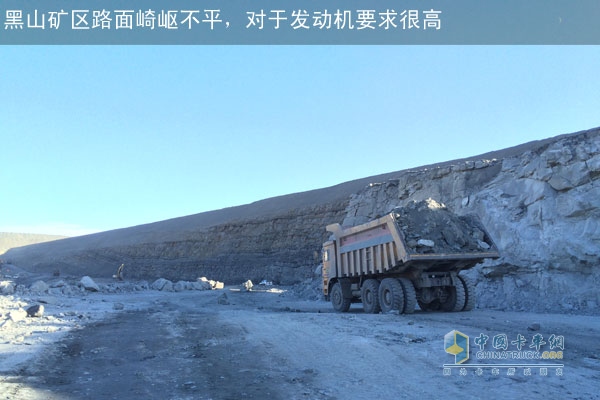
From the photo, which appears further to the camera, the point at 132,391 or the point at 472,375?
the point at 472,375

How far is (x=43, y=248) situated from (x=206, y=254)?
60.6m

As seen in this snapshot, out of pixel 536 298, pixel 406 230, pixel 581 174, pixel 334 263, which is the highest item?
pixel 581 174

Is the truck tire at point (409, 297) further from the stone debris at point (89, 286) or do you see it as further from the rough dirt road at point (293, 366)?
the stone debris at point (89, 286)

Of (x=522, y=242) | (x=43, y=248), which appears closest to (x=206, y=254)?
(x=522, y=242)

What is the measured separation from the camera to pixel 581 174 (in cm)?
1619

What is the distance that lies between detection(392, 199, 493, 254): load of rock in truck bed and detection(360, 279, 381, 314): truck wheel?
225 centimetres

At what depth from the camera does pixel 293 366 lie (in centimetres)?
612

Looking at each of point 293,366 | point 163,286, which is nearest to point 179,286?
point 163,286

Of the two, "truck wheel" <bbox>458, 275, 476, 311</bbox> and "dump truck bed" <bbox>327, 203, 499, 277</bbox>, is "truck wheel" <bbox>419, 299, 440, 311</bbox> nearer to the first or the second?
"truck wheel" <bbox>458, 275, 476, 311</bbox>

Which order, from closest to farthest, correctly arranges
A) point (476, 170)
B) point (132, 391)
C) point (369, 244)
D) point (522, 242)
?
point (132, 391) → point (369, 244) → point (522, 242) → point (476, 170)

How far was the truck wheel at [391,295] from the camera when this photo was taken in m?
12.4

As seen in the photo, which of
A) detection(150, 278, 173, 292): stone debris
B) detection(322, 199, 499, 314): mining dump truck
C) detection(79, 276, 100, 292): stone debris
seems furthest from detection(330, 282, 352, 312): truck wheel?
detection(150, 278, 173, 292): stone debris

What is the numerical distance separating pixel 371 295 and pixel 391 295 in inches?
46.4

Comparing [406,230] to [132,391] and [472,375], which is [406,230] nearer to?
[472,375]
